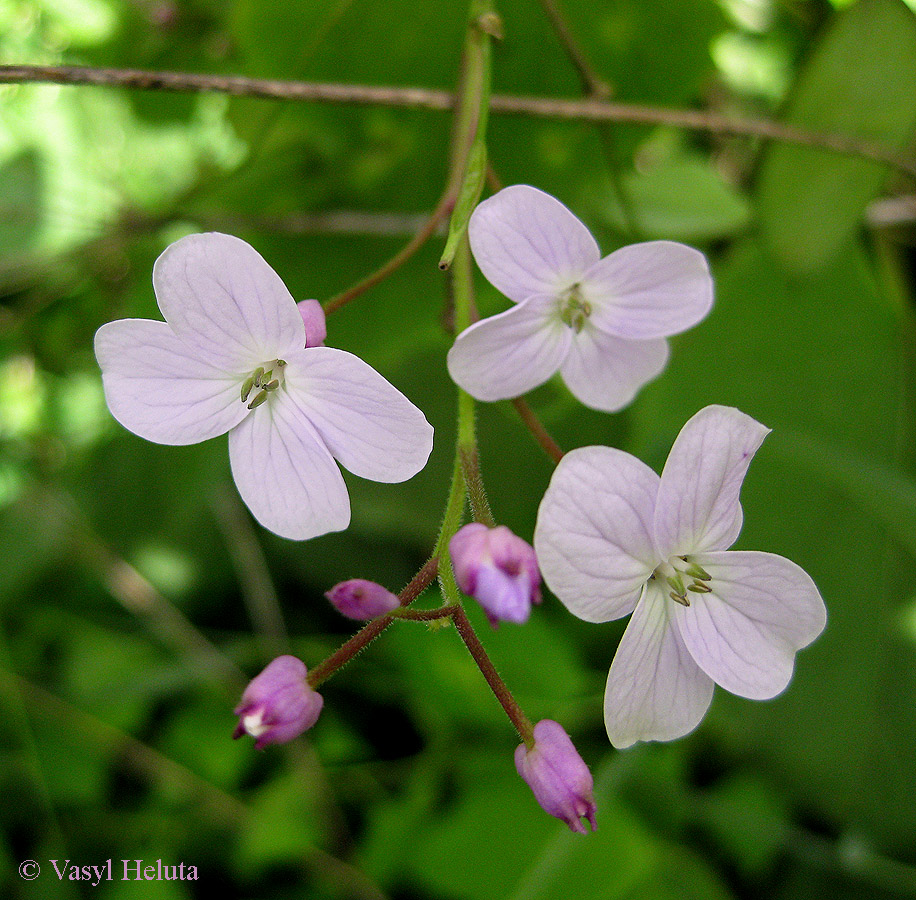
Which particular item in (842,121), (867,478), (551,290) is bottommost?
(551,290)

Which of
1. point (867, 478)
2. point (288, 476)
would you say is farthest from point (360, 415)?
point (867, 478)

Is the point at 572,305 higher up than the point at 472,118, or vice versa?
the point at 472,118

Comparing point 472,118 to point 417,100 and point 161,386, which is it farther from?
point 161,386

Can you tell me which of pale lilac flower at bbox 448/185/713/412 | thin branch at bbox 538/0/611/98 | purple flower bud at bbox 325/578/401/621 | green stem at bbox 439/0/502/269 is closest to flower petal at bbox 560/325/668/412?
pale lilac flower at bbox 448/185/713/412

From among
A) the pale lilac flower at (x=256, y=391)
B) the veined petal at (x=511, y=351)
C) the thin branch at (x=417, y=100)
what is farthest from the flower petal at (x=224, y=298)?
the thin branch at (x=417, y=100)

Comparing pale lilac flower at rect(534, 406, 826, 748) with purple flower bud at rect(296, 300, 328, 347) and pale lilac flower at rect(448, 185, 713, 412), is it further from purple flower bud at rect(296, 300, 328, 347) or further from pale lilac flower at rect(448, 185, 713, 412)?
purple flower bud at rect(296, 300, 328, 347)

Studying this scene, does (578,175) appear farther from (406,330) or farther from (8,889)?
(8,889)
